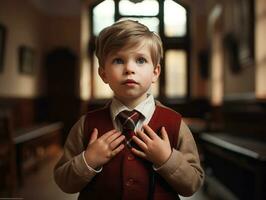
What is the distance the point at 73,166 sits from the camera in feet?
1.64

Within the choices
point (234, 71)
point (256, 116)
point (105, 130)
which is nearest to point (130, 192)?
point (105, 130)

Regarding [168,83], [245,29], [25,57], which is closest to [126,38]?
[168,83]

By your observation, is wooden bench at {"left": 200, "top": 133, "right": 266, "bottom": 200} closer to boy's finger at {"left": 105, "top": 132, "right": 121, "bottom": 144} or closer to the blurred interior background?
the blurred interior background

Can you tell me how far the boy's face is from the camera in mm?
477

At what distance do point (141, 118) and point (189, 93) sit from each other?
19 cm

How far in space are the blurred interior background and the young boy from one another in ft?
0.13

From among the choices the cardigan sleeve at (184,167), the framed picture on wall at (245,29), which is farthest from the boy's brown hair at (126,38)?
the framed picture on wall at (245,29)

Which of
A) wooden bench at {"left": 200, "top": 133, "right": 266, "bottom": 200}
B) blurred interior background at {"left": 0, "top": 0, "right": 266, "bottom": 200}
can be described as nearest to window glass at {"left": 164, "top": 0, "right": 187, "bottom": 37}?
blurred interior background at {"left": 0, "top": 0, "right": 266, "bottom": 200}

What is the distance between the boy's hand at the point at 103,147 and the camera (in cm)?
48

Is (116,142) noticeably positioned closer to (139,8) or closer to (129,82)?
(129,82)

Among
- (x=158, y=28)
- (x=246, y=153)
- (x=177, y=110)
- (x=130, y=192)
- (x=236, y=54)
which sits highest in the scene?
(x=236, y=54)

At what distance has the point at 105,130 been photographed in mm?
497

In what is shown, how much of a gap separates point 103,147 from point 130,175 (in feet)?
0.16

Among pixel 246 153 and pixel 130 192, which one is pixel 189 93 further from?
pixel 246 153
